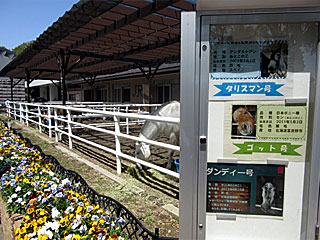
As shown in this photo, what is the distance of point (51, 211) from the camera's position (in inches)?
74.4

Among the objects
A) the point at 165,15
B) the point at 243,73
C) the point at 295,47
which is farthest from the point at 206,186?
the point at 165,15

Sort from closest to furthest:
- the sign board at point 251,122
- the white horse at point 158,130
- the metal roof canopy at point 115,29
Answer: the sign board at point 251,122 → the white horse at point 158,130 → the metal roof canopy at point 115,29

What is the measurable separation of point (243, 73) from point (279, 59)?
0.76 feet

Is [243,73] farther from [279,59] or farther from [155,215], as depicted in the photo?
[155,215]

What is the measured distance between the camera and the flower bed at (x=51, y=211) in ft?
5.24

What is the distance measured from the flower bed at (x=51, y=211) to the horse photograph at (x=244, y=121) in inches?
45.3

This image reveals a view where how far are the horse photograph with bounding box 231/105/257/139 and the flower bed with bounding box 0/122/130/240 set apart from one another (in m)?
1.15

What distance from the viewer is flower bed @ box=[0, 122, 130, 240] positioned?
5.24 ft

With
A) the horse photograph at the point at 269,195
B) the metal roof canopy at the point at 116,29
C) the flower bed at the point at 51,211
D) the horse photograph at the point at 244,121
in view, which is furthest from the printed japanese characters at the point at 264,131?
the metal roof canopy at the point at 116,29

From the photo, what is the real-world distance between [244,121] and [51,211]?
71.4 inches

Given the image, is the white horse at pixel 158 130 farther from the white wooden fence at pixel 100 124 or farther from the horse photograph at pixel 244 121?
the horse photograph at pixel 244 121

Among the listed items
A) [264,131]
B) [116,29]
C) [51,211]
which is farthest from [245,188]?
[116,29]

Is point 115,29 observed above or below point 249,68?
above

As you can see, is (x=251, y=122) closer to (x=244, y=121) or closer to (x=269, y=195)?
(x=244, y=121)
